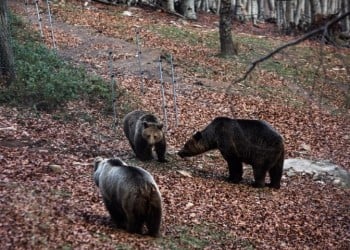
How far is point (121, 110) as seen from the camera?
17.1 meters

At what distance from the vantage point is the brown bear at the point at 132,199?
8883 mm

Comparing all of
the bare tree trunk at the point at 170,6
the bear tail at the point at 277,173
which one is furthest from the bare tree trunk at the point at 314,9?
the bear tail at the point at 277,173

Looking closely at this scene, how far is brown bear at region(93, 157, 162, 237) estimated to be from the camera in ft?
29.1

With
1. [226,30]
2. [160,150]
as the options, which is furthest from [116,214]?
[226,30]

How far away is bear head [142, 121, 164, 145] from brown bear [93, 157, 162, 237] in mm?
3451

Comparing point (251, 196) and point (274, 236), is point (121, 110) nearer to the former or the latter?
point (251, 196)

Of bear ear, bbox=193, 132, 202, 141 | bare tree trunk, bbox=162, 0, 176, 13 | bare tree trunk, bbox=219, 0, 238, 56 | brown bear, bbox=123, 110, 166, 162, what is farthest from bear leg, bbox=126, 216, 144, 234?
bare tree trunk, bbox=162, 0, 176, 13

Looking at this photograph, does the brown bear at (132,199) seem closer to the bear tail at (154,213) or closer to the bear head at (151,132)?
the bear tail at (154,213)

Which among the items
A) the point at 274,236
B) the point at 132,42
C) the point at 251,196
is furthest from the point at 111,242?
the point at 132,42

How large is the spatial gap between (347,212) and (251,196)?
1965mm

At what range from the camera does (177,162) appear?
46.1 ft

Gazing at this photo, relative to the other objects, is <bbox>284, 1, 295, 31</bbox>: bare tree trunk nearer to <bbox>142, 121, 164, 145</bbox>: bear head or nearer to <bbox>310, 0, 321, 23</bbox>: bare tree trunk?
<bbox>310, 0, 321, 23</bbox>: bare tree trunk

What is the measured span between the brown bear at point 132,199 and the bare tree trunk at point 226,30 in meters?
16.1

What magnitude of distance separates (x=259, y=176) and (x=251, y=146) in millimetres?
650
